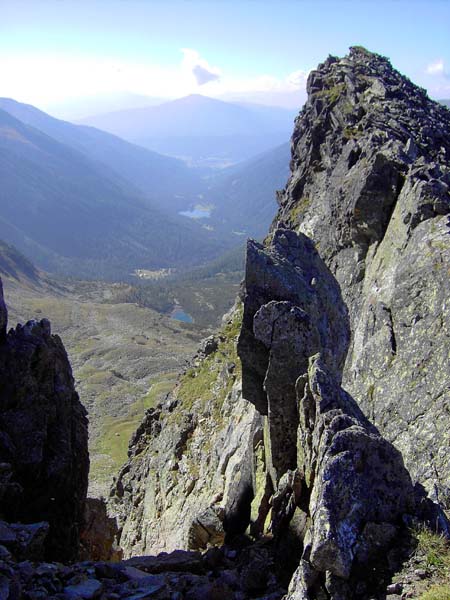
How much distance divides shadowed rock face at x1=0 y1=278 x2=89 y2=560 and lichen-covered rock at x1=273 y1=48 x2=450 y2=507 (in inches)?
676

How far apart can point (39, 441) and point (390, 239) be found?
32814 millimetres

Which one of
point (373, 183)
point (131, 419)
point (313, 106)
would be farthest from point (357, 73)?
point (131, 419)

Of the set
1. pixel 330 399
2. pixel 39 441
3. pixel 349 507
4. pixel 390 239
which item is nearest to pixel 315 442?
pixel 330 399

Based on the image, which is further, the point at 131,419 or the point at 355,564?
the point at 131,419

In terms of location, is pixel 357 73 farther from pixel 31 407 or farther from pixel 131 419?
pixel 131 419

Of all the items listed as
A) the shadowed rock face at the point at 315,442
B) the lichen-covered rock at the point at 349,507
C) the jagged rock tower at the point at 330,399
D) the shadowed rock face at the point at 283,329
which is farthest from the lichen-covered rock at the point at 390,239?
the lichen-covered rock at the point at 349,507

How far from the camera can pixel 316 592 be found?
44.1 ft

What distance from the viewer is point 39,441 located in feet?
75.9

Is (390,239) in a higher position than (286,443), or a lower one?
higher

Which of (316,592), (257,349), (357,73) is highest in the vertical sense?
(357,73)

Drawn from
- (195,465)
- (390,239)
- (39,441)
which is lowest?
(195,465)

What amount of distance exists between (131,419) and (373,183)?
4444 inches

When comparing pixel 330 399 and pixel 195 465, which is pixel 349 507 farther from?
pixel 195 465

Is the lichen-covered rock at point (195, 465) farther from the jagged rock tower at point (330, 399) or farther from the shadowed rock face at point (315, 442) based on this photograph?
the shadowed rock face at point (315, 442)
